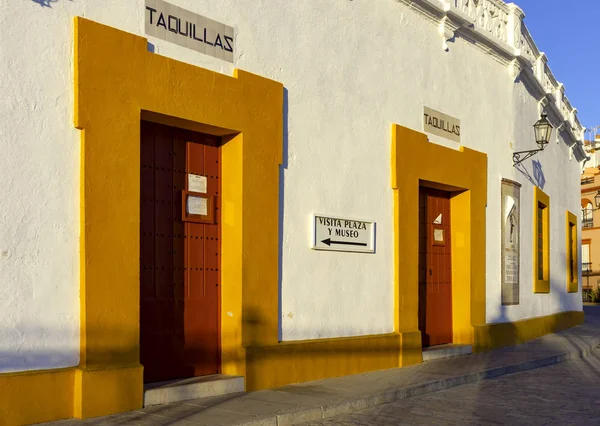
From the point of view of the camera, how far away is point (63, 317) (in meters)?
6.07

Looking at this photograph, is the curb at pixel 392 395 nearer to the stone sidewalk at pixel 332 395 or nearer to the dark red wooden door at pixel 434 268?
the stone sidewalk at pixel 332 395

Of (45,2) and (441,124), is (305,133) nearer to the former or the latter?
(45,2)

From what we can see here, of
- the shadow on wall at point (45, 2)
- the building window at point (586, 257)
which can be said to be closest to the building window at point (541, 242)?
the shadow on wall at point (45, 2)

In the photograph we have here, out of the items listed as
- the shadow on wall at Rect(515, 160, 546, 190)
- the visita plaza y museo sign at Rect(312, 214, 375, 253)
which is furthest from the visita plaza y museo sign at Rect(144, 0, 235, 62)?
the shadow on wall at Rect(515, 160, 546, 190)

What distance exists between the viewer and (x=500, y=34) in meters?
13.7

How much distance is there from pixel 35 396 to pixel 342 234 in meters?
4.37

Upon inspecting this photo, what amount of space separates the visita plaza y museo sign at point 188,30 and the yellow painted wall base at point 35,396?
10.0ft

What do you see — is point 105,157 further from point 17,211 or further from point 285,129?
point 285,129

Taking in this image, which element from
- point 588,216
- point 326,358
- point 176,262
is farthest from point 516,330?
point 588,216

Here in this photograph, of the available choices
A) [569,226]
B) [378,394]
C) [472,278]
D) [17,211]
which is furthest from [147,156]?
[569,226]

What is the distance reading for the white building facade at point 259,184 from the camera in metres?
5.97

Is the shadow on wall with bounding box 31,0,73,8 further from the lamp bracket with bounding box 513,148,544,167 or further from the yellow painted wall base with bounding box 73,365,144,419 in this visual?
the lamp bracket with bounding box 513,148,544,167

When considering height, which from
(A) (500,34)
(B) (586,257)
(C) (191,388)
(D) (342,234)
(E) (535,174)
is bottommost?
(C) (191,388)

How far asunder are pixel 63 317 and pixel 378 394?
3196 millimetres
